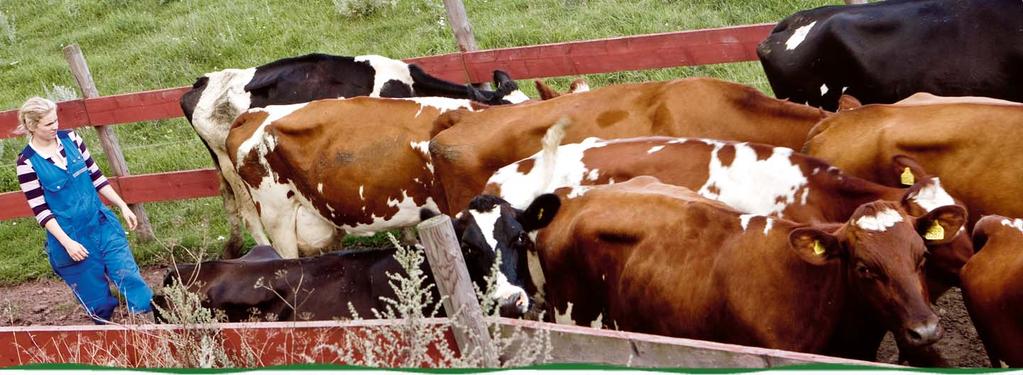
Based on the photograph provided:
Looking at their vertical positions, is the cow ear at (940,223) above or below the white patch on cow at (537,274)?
above

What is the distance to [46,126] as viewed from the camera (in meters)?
6.41

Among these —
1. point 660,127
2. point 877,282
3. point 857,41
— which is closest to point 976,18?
point 857,41

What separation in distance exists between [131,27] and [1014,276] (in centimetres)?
→ 1323

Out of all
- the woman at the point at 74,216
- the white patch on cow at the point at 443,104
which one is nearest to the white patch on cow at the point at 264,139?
the white patch on cow at the point at 443,104

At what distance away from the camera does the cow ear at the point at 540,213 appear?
5.77m

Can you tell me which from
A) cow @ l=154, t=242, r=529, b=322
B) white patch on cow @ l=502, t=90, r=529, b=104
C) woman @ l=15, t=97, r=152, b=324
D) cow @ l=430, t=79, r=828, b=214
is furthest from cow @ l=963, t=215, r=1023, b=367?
woman @ l=15, t=97, r=152, b=324

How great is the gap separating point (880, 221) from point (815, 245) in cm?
28

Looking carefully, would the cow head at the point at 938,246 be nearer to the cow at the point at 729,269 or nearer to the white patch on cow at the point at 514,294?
the cow at the point at 729,269

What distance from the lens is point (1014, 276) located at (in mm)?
4508

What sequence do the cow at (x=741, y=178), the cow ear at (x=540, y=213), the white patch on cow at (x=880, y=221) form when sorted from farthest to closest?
the cow ear at (x=540, y=213) < the cow at (x=741, y=178) < the white patch on cow at (x=880, y=221)

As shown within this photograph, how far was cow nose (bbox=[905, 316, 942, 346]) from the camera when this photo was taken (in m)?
4.36

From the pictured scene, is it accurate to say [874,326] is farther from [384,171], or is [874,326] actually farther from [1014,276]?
[384,171]

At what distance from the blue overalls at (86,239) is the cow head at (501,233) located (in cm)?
227

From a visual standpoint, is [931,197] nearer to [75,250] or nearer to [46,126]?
[75,250]
